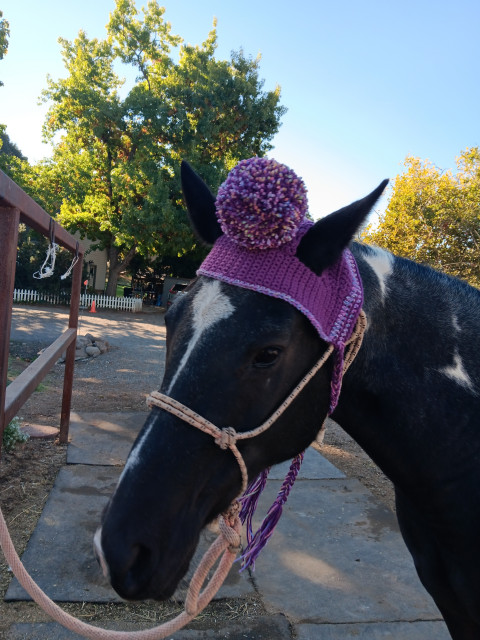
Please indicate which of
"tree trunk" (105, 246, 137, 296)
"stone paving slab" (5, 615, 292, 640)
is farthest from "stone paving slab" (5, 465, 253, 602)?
"tree trunk" (105, 246, 137, 296)

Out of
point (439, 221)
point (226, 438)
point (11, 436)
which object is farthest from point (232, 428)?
point (439, 221)

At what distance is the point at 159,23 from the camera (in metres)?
20.8

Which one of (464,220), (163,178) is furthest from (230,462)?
(163,178)

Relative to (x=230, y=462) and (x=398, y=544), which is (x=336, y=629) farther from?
(x=230, y=462)

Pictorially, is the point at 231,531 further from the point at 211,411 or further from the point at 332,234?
the point at 332,234

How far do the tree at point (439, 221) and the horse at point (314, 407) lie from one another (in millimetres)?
12825

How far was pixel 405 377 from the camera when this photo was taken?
5.10 ft

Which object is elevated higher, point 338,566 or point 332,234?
point 332,234

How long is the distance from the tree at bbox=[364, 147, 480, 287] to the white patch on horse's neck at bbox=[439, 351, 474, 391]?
1282 cm

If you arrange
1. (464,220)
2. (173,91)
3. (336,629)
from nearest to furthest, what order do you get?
(336,629)
(464,220)
(173,91)

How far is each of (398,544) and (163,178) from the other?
62.8 ft

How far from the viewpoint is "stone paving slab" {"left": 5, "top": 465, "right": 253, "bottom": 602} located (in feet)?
8.93

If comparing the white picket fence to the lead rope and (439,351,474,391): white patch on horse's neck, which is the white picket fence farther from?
(439,351,474,391): white patch on horse's neck

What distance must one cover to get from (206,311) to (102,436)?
4560 millimetres
